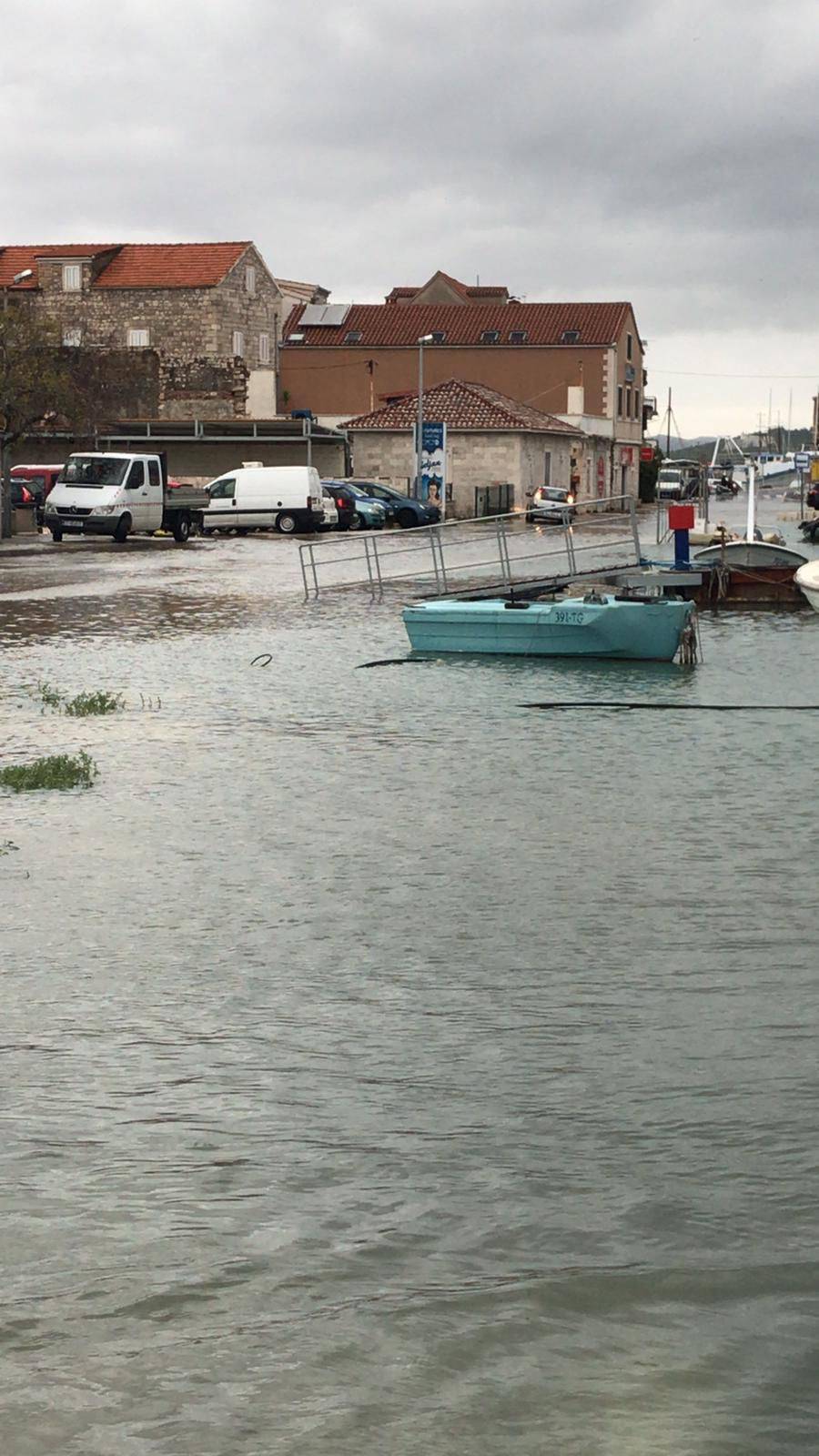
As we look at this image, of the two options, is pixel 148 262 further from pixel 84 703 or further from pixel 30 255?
pixel 84 703

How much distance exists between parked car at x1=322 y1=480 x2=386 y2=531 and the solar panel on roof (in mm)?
38449

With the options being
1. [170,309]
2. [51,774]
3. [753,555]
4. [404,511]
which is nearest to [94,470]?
[404,511]

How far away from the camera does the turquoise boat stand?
69.8ft

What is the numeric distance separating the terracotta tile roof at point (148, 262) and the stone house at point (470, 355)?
8510mm

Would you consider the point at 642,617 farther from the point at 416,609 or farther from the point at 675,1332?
the point at 675,1332

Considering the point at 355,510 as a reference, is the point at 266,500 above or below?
above

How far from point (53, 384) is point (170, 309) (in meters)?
33.9

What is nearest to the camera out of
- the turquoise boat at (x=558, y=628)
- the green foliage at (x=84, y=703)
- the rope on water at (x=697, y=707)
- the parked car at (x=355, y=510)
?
the green foliage at (x=84, y=703)

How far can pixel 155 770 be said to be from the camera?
13.3m

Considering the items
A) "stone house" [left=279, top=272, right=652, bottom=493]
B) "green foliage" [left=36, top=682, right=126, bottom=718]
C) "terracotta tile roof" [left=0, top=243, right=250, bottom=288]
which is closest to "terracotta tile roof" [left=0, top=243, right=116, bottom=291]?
"terracotta tile roof" [left=0, top=243, right=250, bottom=288]

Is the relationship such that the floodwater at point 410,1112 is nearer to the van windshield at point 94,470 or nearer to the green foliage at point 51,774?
the green foliage at point 51,774

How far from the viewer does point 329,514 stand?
180 feet

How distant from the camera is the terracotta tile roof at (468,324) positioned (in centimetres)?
9334

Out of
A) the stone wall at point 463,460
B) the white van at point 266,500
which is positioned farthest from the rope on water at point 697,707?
the stone wall at point 463,460
